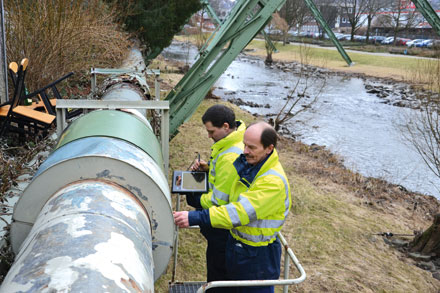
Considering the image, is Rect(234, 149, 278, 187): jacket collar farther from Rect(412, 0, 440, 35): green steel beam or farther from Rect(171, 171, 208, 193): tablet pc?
Rect(412, 0, 440, 35): green steel beam

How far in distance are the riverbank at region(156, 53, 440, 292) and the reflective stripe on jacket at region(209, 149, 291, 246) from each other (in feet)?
7.31

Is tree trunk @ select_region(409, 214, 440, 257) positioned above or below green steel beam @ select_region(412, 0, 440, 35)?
below

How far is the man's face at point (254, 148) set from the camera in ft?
8.63

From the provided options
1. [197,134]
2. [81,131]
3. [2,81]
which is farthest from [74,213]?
[197,134]

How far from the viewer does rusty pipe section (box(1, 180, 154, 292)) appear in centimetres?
143

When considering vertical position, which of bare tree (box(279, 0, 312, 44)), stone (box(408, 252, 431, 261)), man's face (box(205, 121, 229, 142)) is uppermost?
bare tree (box(279, 0, 312, 44))

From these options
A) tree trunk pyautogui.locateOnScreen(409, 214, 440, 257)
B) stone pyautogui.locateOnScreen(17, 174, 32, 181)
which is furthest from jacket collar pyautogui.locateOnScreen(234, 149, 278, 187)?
tree trunk pyautogui.locateOnScreen(409, 214, 440, 257)

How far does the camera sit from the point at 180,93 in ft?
25.5

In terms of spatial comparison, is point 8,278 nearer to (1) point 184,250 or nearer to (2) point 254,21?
(1) point 184,250

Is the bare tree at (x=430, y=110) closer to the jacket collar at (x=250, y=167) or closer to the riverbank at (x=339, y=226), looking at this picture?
the riverbank at (x=339, y=226)

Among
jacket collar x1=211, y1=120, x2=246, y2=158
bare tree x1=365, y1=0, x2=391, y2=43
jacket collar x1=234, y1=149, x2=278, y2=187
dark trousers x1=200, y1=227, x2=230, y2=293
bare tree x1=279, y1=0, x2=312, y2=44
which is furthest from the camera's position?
bare tree x1=365, y1=0, x2=391, y2=43

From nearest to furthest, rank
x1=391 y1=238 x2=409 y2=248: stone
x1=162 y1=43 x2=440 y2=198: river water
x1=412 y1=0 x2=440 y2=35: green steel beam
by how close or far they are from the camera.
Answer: x1=391 y1=238 x2=409 y2=248: stone < x1=412 y1=0 x2=440 y2=35: green steel beam < x1=162 y1=43 x2=440 y2=198: river water

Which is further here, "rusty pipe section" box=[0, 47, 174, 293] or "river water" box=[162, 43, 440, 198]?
"river water" box=[162, 43, 440, 198]

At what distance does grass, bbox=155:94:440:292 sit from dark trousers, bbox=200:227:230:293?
4.09ft
